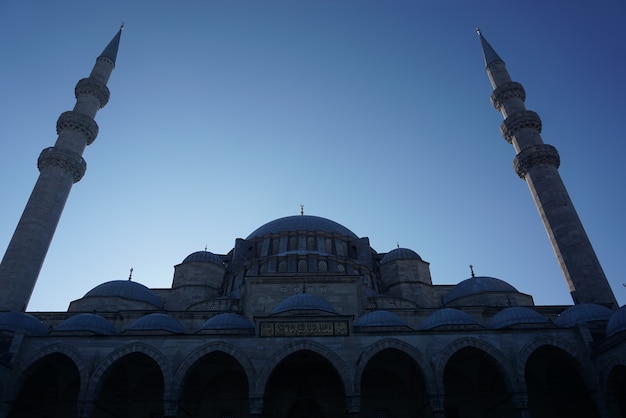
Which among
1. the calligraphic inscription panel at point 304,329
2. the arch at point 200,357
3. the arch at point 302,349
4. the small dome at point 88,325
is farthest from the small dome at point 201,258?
the arch at point 302,349

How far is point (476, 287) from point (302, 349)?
11.0 m

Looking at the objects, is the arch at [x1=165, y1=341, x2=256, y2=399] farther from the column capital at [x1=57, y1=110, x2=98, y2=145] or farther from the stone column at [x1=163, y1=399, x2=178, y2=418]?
the column capital at [x1=57, y1=110, x2=98, y2=145]

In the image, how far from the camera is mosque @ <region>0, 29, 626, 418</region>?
14.1m

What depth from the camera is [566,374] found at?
16.2m

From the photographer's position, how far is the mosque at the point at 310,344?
14.1m

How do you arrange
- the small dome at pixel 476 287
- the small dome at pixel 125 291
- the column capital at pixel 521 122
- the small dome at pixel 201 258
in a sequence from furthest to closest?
the column capital at pixel 521 122, the small dome at pixel 201 258, the small dome at pixel 476 287, the small dome at pixel 125 291

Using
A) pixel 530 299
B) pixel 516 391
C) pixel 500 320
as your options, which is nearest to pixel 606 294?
pixel 530 299

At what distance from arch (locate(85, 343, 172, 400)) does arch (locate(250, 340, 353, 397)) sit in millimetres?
2923

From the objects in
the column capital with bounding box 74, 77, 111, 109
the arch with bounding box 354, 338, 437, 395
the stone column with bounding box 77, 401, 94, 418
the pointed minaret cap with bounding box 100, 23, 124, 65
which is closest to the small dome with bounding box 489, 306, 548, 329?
the arch with bounding box 354, 338, 437, 395

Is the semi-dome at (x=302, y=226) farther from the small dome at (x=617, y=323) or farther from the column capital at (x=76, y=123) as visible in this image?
the small dome at (x=617, y=323)

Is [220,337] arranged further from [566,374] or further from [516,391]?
[566,374]

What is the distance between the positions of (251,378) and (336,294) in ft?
22.3

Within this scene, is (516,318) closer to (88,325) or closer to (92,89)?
(88,325)

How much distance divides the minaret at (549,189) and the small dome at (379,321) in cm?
909
